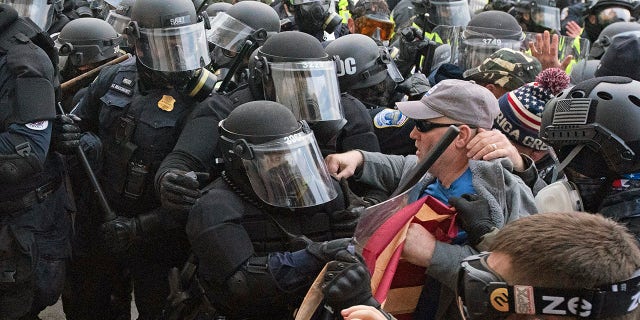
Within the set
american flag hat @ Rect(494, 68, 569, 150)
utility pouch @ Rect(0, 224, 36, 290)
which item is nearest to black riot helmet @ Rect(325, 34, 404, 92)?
american flag hat @ Rect(494, 68, 569, 150)

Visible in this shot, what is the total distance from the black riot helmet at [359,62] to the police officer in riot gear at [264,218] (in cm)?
156

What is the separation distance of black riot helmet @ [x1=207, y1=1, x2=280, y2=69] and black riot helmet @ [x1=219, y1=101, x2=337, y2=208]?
7.06 feet

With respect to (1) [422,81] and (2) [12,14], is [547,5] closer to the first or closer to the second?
(1) [422,81]

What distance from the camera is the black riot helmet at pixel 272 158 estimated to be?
3.43 meters

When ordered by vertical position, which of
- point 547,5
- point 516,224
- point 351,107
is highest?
point 516,224

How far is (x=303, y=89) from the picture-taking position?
14.0 ft

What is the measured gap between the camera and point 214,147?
420 centimetres

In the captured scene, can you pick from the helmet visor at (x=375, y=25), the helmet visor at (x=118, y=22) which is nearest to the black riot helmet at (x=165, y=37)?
the helmet visor at (x=118, y=22)

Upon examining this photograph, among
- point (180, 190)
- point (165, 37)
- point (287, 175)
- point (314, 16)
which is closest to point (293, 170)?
point (287, 175)

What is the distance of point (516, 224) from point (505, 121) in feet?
6.26

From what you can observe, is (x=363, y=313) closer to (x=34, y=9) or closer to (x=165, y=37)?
(x=165, y=37)

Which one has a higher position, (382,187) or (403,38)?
(382,187)

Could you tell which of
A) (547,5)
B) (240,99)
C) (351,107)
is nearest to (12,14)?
(240,99)

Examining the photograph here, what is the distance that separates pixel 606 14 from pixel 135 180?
5.83 metres
